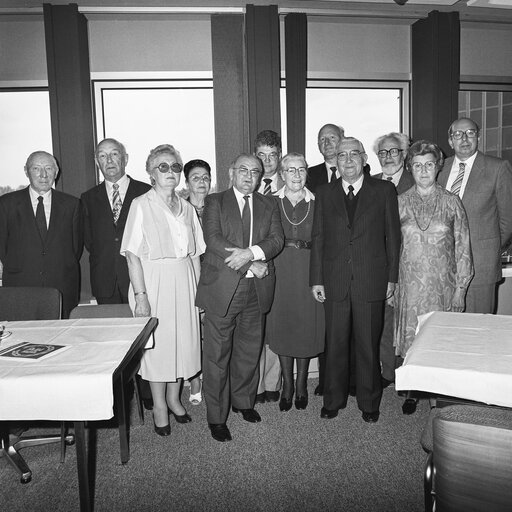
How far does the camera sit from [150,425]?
3.34 meters

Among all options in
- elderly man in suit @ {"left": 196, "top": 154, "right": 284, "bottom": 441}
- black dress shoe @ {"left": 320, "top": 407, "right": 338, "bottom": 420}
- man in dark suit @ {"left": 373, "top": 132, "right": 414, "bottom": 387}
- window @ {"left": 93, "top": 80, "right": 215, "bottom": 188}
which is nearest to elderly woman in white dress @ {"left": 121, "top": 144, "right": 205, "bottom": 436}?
elderly man in suit @ {"left": 196, "top": 154, "right": 284, "bottom": 441}

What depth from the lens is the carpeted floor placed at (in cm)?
244

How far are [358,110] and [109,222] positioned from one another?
3.34 m

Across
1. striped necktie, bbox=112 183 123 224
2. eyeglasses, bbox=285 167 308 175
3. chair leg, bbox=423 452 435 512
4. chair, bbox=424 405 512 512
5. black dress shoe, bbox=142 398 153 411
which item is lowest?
black dress shoe, bbox=142 398 153 411

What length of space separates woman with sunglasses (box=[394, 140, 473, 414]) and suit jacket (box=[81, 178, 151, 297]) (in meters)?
1.93

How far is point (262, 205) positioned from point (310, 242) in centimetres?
48

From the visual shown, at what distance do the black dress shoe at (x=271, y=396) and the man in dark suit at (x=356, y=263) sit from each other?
458 mm

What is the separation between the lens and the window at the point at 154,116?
5.34 m

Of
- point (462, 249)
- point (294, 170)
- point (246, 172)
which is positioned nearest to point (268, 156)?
point (294, 170)

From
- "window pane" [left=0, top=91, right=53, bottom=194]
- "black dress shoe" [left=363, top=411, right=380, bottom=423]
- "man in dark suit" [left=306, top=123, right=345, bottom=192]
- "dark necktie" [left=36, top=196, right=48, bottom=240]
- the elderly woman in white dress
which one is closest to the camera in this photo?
the elderly woman in white dress

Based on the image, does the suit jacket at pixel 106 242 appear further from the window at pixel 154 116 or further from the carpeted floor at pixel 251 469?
the window at pixel 154 116

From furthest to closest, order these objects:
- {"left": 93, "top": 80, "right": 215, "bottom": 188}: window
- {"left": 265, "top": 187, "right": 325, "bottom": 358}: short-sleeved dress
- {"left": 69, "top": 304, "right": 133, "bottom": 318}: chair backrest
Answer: {"left": 93, "top": 80, "right": 215, "bottom": 188}: window < {"left": 265, "top": 187, "right": 325, "bottom": 358}: short-sleeved dress < {"left": 69, "top": 304, "right": 133, "bottom": 318}: chair backrest

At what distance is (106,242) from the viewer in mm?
3686

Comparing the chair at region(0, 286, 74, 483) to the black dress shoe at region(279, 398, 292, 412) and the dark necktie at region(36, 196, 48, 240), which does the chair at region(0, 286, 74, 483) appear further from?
the black dress shoe at region(279, 398, 292, 412)
